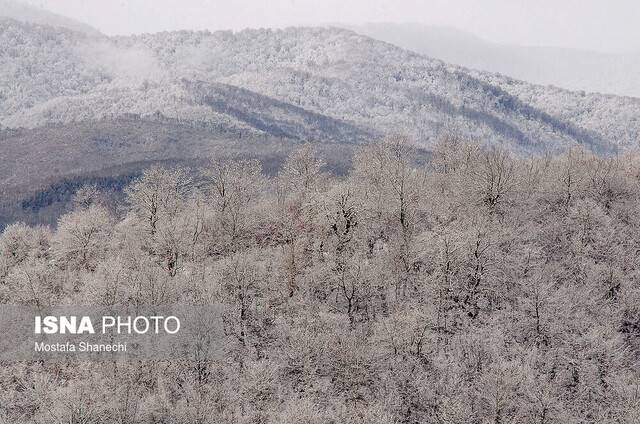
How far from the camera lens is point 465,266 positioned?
294 ft

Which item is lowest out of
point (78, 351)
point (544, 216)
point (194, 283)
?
point (78, 351)

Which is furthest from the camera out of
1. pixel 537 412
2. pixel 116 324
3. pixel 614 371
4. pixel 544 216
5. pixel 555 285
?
pixel 544 216

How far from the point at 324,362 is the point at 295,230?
108 feet

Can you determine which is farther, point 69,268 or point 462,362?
point 69,268

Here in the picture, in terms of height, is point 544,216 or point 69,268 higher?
point 544,216

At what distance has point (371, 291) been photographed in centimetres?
8944

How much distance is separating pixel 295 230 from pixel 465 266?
3075 cm

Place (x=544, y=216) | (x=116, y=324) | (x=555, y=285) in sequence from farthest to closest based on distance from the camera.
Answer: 1. (x=544, y=216)
2. (x=555, y=285)
3. (x=116, y=324)

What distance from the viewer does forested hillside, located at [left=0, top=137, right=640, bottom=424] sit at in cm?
6925

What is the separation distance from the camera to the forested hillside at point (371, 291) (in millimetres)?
69250

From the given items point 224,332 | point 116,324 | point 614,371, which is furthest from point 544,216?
point 116,324

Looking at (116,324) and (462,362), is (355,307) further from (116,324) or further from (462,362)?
(116,324)

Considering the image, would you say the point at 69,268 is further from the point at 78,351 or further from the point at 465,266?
the point at 465,266

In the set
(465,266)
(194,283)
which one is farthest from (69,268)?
(465,266)
